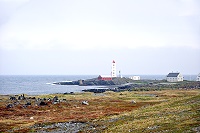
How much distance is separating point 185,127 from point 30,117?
46.3 metres

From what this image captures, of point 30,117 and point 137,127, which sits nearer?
point 137,127

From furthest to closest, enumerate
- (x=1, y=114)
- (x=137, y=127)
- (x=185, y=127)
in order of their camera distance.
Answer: (x=1, y=114)
(x=137, y=127)
(x=185, y=127)

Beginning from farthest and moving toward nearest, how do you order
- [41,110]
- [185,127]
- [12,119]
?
[41,110] < [12,119] < [185,127]

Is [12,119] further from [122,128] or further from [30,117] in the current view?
[122,128]

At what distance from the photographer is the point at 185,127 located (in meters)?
36.4

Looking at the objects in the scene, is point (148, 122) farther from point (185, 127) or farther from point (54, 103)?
point (54, 103)

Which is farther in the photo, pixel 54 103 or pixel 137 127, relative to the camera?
pixel 54 103

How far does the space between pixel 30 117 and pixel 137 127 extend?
38.3m

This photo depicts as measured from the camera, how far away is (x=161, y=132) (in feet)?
120

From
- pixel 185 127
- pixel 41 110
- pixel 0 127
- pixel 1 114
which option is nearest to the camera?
pixel 185 127

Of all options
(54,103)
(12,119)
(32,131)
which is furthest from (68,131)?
(54,103)

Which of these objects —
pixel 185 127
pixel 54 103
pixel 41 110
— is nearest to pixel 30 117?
pixel 41 110

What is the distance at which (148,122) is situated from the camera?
4497cm

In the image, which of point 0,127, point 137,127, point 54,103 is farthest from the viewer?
point 54,103
